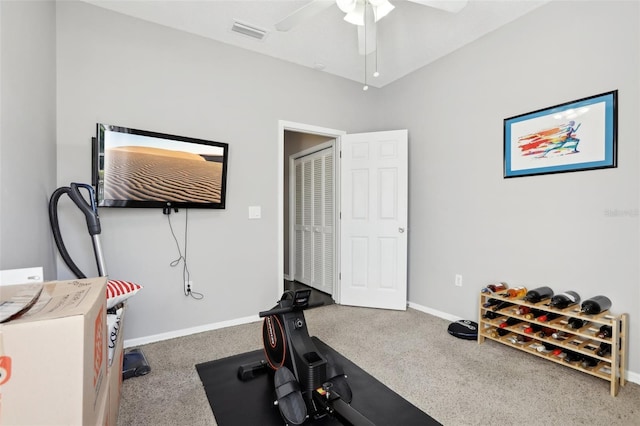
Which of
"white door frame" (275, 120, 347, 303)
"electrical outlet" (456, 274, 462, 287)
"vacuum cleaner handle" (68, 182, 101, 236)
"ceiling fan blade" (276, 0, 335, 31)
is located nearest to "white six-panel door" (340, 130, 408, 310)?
"white door frame" (275, 120, 347, 303)

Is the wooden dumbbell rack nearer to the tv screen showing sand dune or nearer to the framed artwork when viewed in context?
the framed artwork

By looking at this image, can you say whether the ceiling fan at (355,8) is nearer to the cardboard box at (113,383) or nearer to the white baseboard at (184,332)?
the cardboard box at (113,383)

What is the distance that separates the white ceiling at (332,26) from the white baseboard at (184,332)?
9.41ft

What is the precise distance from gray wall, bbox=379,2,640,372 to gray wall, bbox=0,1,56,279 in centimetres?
347

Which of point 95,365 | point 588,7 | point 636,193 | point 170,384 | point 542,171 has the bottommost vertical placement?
point 170,384

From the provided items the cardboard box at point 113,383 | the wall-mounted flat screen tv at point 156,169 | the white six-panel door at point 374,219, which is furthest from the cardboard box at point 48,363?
the white six-panel door at point 374,219

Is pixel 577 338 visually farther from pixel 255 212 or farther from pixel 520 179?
pixel 255 212

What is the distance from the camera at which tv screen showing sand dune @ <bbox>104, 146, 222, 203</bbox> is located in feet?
8.18

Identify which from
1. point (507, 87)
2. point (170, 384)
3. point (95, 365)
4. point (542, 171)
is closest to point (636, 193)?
point (542, 171)

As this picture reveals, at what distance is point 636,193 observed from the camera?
2127 millimetres

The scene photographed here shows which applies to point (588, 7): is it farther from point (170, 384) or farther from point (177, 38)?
point (170, 384)

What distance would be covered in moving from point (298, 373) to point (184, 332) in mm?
1625

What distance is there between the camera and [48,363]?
0.76 metres

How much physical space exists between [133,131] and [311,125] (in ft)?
6.22
